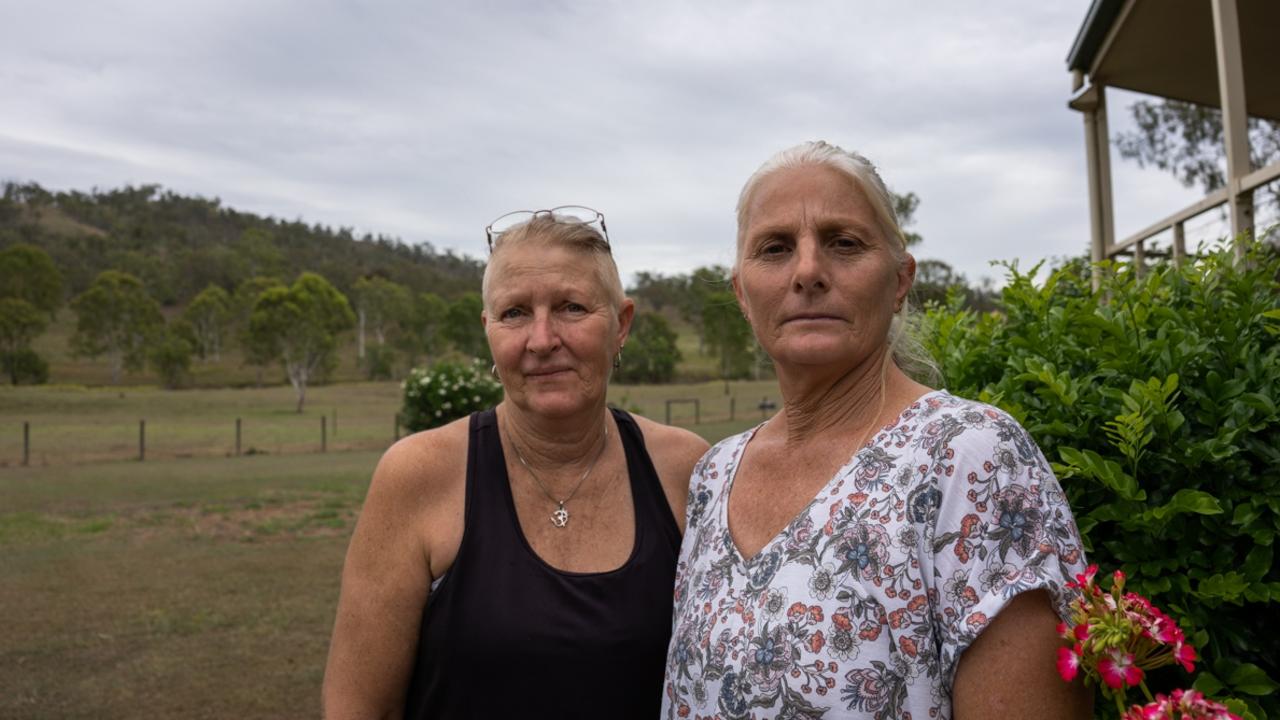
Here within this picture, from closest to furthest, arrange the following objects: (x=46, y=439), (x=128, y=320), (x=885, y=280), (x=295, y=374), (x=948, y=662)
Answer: (x=948, y=662) < (x=885, y=280) < (x=46, y=439) < (x=295, y=374) < (x=128, y=320)

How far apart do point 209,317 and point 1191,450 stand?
81.7m

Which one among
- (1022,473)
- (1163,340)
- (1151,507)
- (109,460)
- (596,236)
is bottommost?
(109,460)

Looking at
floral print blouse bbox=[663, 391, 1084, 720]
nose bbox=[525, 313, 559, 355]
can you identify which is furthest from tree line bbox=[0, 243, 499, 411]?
floral print blouse bbox=[663, 391, 1084, 720]

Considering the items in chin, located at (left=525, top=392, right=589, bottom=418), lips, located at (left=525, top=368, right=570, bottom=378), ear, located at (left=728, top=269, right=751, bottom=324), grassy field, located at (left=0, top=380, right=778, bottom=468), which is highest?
ear, located at (left=728, top=269, right=751, bottom=324)

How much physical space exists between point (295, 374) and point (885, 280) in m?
62.7

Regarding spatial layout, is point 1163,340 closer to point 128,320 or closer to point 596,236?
point 596,236

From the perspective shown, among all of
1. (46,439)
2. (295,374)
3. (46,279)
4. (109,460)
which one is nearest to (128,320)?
(46,279)

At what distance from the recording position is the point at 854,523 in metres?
1.66

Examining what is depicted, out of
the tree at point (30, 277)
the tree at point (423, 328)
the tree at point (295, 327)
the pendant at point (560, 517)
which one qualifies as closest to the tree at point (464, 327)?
the tree at point (423, 328)

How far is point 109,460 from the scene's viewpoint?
24391 millimetres

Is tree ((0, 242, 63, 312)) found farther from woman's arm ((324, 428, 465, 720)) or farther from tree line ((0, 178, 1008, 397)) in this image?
woman's arm ((324, 428, 465, 720))

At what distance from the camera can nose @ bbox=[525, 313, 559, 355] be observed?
2314mm

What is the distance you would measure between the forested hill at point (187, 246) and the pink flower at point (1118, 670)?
93.1 meters

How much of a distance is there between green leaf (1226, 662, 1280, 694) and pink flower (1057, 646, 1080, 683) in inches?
33.5
